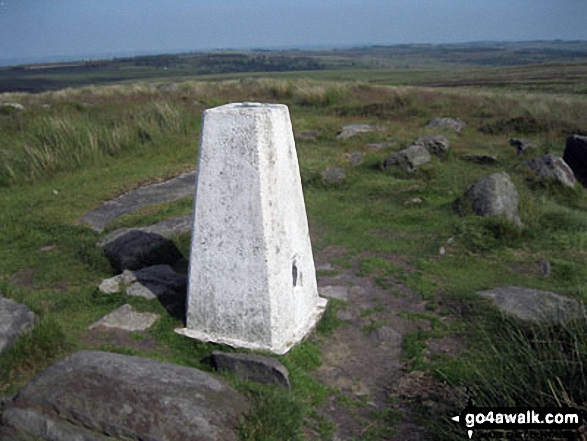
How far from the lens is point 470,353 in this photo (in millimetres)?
4848

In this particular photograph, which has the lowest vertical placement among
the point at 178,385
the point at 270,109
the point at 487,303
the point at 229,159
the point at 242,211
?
the point at 487,303

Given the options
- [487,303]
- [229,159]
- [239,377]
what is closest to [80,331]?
[239,377]

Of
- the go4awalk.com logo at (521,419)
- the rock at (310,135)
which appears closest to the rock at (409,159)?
the rock at (310,135)

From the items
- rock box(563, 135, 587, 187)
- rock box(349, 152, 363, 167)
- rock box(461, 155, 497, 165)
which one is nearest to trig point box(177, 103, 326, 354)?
rock box(349, 152, 363, 167)

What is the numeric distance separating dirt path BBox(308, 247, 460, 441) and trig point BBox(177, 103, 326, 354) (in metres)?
0.56

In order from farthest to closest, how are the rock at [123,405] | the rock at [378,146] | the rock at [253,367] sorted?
the rock at [378,146]
the rock at [253,367]
the rock at [123,405]

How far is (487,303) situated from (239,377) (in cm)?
293

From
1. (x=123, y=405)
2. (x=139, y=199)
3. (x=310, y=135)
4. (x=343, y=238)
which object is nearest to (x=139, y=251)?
(x=343, y=238)

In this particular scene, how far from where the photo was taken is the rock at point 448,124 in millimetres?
17594

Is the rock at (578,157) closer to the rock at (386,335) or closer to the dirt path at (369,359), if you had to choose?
the dirt path at (369,359)

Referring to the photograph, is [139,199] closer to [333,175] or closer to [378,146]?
[333,175]

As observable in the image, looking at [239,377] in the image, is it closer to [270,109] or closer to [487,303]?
[270,109]

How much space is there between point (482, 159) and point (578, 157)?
210 centimetres

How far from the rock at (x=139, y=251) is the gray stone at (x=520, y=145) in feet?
33.2
